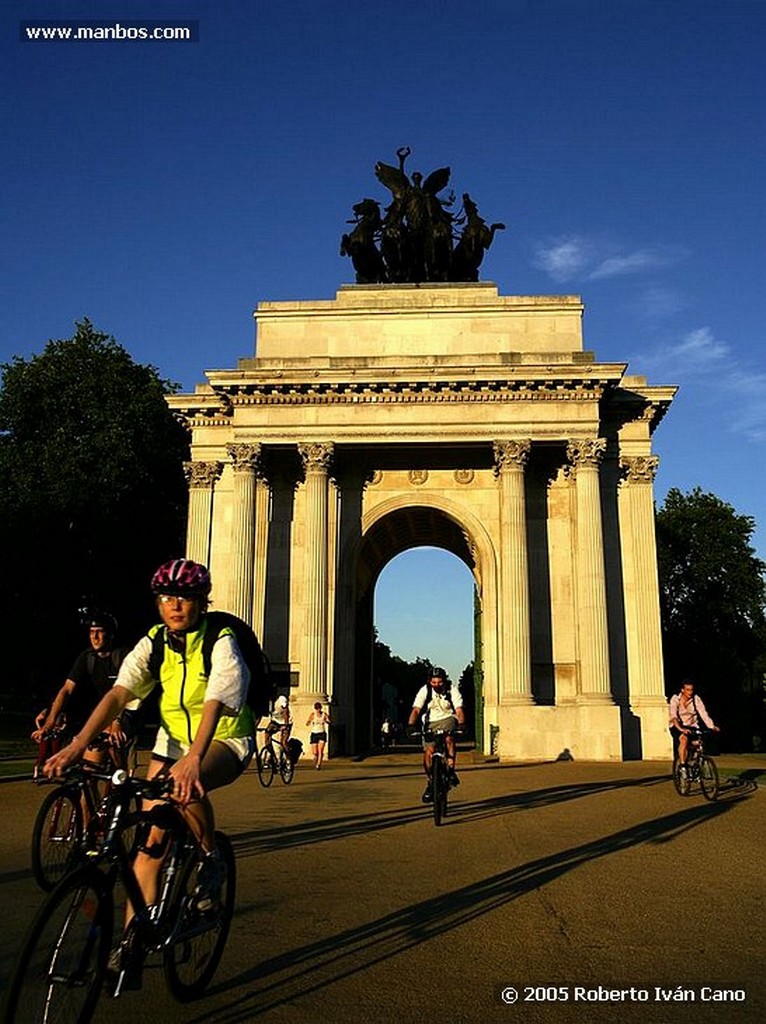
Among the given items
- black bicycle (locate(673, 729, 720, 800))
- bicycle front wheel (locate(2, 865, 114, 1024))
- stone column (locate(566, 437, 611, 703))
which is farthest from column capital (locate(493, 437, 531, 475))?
bicycle front wheel (locate(2, 865, 114, 1024))

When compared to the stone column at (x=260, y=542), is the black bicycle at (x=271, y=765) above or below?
below

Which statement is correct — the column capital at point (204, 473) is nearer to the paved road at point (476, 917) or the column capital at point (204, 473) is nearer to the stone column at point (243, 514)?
the stone column at point (243, 514)

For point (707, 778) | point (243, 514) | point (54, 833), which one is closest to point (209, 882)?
point (54, 833)

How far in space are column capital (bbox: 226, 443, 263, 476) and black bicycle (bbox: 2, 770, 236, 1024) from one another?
Result: 2531 centimetres

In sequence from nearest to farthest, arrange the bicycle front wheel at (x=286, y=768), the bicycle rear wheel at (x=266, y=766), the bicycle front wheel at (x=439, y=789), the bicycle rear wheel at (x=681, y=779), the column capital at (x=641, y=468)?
the bicycle front wheel at (x=439, y=789)
the bicycle rear wheel at (x=681, y=779)
the bicycle rear wheel at (x=266, y=766)
the bicycle front wheel at (x=286, y=768)
the column capital at (x=641, y=468)

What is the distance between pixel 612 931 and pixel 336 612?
2453 centimetres

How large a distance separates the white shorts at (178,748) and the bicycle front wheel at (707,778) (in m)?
12.8

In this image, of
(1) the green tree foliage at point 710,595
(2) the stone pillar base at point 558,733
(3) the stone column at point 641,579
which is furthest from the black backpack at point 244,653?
(1) the green tree foliage at point 710,595

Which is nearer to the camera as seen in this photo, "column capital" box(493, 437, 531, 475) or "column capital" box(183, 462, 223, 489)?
"column capital" box(493, 437, 531, 475)

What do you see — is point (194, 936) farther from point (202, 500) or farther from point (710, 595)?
point (710, 595)

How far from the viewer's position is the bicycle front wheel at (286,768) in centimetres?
1906

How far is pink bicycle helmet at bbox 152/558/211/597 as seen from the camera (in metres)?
4.71

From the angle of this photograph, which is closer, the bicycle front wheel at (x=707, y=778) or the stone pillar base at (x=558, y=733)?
the bicycle front wheel at (x=707, y=778)

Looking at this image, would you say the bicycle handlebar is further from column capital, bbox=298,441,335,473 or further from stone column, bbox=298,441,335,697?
column capital, bbox=298,441,335,473
